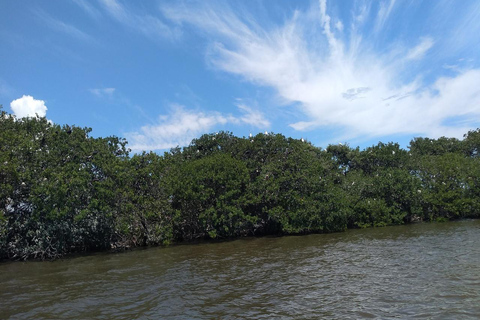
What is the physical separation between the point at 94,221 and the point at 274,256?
35.5 ft

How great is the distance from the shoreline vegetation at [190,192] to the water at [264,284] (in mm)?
2391

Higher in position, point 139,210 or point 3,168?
point 3,168

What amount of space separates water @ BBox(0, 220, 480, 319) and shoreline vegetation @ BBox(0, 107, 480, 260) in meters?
2.39

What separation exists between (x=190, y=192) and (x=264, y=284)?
38.6 feet

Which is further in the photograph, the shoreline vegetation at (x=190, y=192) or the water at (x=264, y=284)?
the shoreline vegetation at (x=190, y=192)

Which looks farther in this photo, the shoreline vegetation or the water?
the shoreline vegetation

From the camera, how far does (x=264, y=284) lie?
11539 mm

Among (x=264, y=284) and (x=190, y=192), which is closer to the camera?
(x=264, y=284)

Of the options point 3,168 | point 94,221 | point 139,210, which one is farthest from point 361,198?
point 3,168

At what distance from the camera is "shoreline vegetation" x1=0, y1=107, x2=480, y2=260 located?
18391 millimetres

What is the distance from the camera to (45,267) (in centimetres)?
1675

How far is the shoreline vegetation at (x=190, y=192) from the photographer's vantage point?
18.4m

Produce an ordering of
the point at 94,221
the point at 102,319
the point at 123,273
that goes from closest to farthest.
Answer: the point at 102,319 < the point at 123,273 < the point at 94,221

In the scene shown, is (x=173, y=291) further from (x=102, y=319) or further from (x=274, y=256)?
(x=274, y=256)
